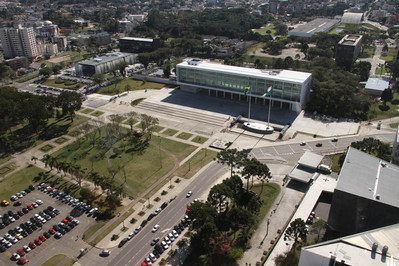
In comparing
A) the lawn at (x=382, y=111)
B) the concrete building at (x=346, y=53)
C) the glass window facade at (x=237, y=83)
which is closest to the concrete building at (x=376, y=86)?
the lawn at (x=382, y=111)

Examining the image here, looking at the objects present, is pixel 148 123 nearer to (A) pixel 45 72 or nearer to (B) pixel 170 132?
(B) pixel 170 132

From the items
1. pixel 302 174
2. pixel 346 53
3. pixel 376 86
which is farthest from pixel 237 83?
pixel 346 53

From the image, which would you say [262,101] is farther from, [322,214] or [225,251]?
[225,251]

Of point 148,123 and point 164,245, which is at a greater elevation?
point 148,123

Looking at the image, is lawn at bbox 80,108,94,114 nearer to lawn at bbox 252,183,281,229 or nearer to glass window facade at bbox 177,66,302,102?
glass window facade at bbox 177,66,302,102

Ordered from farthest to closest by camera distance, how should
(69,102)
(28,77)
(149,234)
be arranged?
(28,77) < (69,102) < (149,234)

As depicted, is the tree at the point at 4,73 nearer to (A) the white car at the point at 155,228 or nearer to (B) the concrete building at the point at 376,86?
(A) the white car at the point at 155,228

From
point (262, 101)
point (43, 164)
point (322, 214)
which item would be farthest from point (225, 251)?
point (262, 101)
